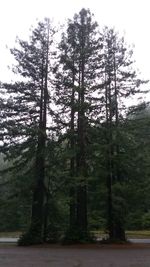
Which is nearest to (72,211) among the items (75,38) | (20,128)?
(20,128)

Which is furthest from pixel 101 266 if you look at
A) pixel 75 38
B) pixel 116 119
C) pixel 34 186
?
pixel 75 38

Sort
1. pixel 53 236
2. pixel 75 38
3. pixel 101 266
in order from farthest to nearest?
1. pixel 75 38
2. pixel 53 236
3. pixel 101 266

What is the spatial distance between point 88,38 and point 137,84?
15.8ft

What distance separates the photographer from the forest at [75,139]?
2652 centimetres

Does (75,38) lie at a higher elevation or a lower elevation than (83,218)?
higher

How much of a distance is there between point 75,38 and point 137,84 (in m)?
5.52

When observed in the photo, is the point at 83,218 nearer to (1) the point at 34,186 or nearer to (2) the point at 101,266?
(1) the point at 34,186

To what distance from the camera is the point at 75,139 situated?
27562 mm

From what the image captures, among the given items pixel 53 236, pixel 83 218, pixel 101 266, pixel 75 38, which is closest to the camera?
pixel 101 266

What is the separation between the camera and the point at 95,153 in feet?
90.5

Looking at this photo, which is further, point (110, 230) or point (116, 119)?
point (116, 119)

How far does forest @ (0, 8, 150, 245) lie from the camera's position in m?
26.5

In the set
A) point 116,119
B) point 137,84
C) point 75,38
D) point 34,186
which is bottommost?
point 34,186

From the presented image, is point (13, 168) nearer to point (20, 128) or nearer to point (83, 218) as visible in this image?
point (20, 128)
